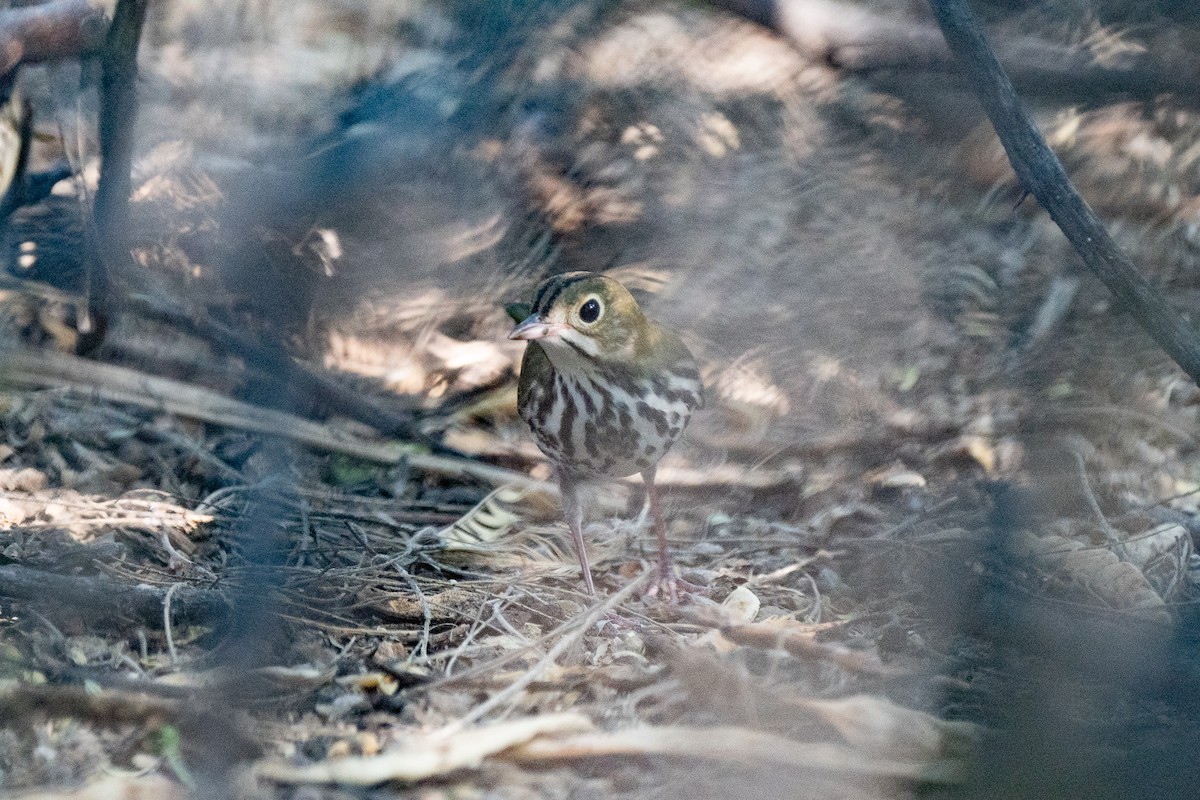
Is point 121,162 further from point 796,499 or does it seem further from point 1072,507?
point 1072,507

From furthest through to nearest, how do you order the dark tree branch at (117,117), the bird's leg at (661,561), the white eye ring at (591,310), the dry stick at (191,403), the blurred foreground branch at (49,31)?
the dry stick at (191,403) → the blurred foreground branch at (49,31) → the bird's leg at (661,561) → the dark tree branch at (117,117) → the white eye ring at (591,310)

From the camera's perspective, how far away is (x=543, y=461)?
4.49m

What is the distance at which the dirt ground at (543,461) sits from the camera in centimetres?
255

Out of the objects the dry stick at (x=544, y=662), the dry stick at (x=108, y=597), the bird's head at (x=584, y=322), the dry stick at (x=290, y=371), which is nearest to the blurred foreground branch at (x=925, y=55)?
the bird's head at (x=584, y=322)

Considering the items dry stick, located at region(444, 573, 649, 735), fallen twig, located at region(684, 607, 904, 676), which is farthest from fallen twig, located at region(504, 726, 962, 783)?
fallen twig, located at region(684, 607, 904, 676)

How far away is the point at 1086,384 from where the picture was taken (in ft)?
14.3

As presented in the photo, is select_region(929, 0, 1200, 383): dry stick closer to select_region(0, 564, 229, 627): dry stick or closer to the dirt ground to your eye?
the dirt ground

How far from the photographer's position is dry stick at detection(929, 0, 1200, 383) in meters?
3.08

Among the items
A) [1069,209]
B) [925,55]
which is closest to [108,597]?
[1069,209]

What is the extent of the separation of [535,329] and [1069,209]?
4.56 feet

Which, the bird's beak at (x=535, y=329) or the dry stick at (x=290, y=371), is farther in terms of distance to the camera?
the dry stick at (x=290, y=371)

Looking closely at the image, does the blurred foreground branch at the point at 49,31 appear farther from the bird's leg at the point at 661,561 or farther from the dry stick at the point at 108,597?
the bird's leg at the point at 661,561

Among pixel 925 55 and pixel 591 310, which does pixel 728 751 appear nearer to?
pixel 591 310

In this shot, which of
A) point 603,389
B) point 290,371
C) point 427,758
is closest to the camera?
point 427,758
